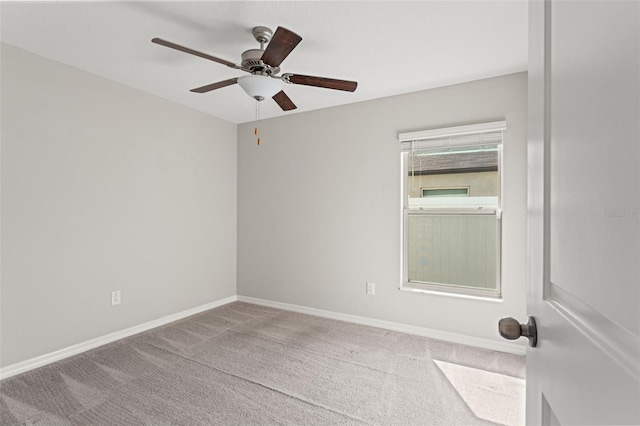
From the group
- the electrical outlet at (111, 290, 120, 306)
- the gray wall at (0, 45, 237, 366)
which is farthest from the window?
the electrical outlet at (111, 290, 120, 306)

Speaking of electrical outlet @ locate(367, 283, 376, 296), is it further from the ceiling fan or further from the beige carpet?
the ceiling fan

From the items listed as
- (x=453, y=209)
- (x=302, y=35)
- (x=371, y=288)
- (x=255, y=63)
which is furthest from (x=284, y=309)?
(x=302, y=35)

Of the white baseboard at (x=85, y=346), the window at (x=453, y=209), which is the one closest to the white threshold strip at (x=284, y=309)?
the white baseboard at (x=85, y=346)

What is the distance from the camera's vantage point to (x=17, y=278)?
256cm

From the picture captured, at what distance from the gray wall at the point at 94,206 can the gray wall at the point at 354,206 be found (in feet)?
2.17

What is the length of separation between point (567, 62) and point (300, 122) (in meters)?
3.73

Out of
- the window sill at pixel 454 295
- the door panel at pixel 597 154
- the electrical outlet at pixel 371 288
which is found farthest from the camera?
the electrical outlet at pixel 371 288

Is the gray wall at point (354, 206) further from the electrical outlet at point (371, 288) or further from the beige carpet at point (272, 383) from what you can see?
the beige carpet at point (272, 383)

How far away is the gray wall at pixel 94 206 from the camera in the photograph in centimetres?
256

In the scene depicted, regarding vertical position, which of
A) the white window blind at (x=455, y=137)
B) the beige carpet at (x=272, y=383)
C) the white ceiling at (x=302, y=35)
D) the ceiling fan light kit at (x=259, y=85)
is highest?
the white ceiling at (x=302, y=35)

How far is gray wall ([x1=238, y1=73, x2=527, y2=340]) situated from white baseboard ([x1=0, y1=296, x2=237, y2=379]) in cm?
100

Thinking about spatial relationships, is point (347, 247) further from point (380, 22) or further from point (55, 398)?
point (55, 398)

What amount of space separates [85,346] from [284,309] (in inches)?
81.4

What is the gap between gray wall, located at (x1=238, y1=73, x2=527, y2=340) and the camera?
2994 millimetres
